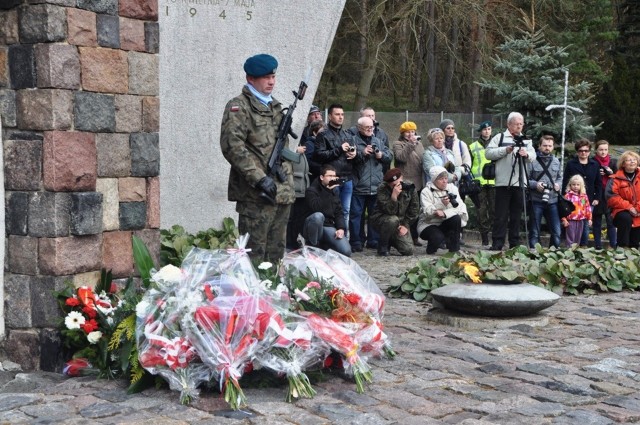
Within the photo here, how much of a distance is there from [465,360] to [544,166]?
7.12 m

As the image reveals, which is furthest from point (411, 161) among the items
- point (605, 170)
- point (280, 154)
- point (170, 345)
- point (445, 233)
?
point (170, 345)

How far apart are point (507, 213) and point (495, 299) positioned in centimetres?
553

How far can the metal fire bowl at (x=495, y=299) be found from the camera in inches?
299

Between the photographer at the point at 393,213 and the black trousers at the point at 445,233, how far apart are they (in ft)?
0.82

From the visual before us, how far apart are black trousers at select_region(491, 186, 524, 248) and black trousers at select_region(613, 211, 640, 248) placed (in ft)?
4.44

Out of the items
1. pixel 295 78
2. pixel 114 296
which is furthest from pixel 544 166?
pixel 114 296

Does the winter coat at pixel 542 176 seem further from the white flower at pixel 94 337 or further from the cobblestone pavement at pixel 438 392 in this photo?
the white flower at pixel 94 337

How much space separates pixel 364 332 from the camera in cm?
583

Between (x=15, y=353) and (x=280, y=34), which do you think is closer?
(x=15, y=353)

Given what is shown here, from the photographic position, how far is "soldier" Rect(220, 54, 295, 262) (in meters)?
6.99

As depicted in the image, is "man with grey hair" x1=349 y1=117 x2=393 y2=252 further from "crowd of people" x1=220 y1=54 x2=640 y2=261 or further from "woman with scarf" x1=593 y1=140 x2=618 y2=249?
"woman with scarf" x1=593 y1=140 x2=618 y2=249

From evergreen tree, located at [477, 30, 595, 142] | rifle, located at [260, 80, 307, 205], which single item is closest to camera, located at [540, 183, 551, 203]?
evergreen tree, located at [477, 30, 595, 142]

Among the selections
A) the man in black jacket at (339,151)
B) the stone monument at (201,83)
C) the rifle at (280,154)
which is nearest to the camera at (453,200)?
the man in black jacket at (339,151)

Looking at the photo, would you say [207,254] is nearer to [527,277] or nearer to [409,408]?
[409,408]
